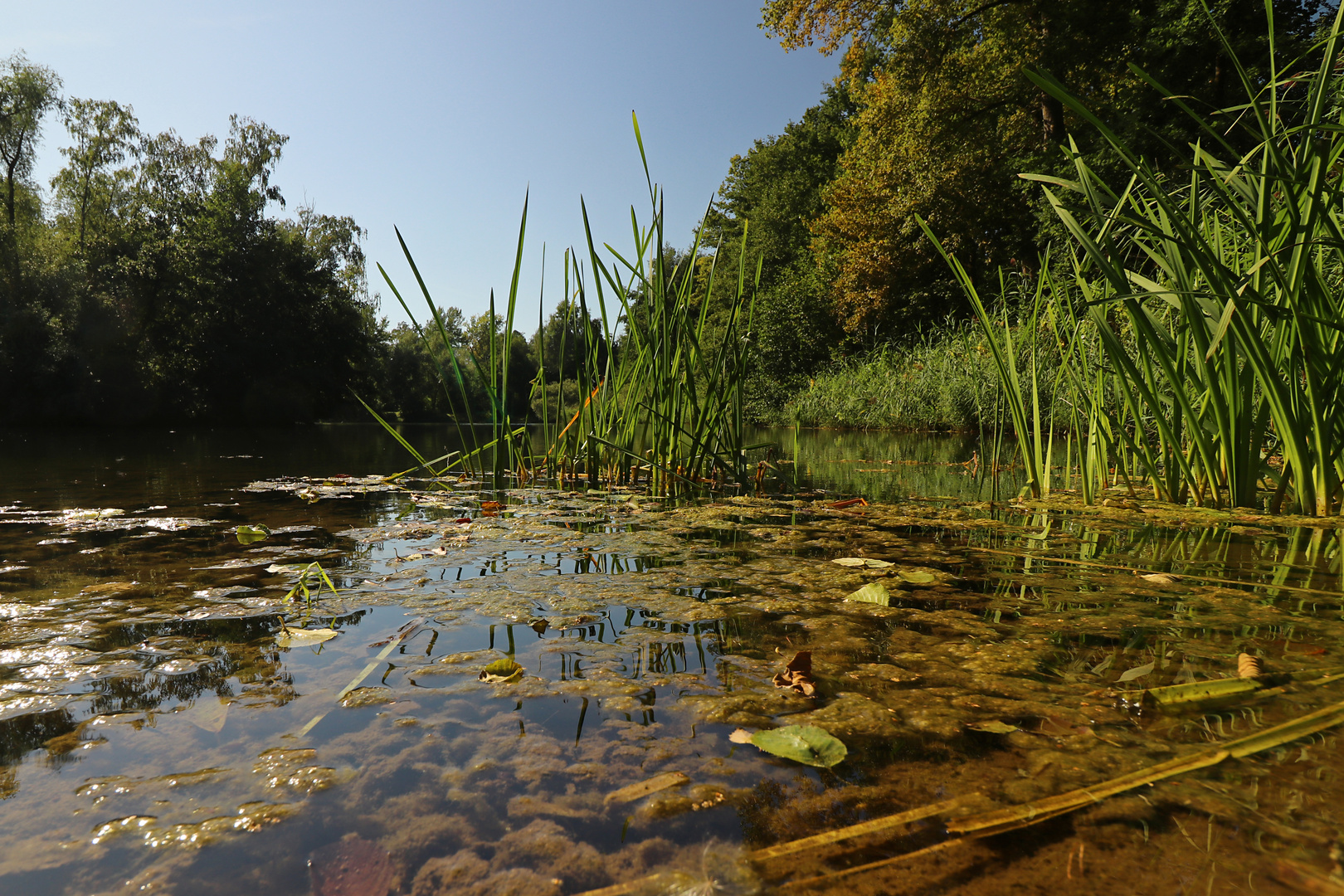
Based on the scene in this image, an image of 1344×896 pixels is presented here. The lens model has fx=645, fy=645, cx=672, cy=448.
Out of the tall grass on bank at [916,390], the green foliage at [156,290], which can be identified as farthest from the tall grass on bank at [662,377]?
the green foliage at [156,290]

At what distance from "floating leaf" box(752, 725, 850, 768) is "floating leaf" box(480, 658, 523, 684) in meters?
0.30

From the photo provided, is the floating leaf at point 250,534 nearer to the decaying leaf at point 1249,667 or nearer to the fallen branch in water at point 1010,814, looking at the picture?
the fallen branch in water at point 1010,814

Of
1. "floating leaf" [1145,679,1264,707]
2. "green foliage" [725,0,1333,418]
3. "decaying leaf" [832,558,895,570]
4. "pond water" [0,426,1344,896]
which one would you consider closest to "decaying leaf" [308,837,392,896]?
"pond water" [0,426,1344,896]

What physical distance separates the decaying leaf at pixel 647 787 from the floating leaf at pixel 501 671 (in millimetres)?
271

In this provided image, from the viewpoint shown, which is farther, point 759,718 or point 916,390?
point 916,390

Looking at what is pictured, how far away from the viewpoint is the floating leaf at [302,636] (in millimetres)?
878

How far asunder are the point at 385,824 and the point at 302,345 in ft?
69.0

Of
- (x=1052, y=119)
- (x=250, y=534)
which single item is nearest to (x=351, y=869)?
(x=250, y=534)

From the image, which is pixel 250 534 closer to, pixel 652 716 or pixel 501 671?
pixel 501 671

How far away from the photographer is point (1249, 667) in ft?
2.23

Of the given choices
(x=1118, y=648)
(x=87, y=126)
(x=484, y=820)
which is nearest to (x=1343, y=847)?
(x=1118, y=648)

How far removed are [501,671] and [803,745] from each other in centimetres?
37

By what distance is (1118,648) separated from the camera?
79cm

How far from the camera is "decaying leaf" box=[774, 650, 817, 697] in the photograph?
709mm
